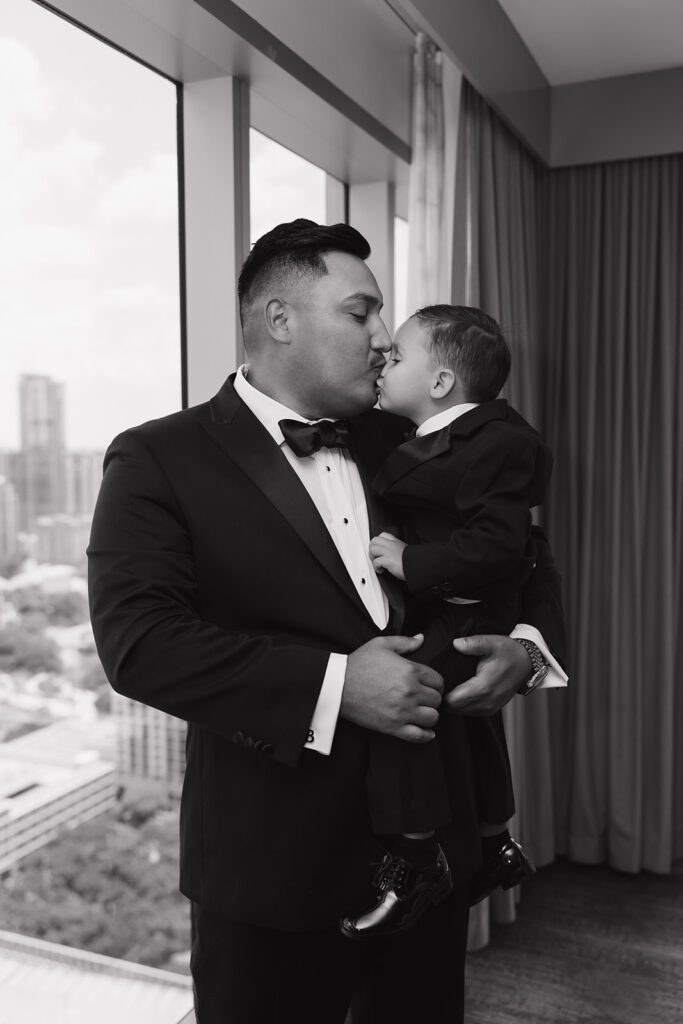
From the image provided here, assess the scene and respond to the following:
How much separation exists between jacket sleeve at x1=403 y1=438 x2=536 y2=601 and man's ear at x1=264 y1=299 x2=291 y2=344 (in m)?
0.36

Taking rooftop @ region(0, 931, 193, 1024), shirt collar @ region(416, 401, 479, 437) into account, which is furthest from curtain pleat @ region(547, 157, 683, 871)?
shirt collar @ region(416, 401, 479, 437)

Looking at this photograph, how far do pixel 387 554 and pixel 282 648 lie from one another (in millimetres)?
269

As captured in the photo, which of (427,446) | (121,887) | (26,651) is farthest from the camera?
(121,887)

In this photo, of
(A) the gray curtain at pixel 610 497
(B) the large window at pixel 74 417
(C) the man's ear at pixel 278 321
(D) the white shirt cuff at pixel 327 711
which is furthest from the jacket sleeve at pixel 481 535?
(A) the gray curtain at pixel 610 497

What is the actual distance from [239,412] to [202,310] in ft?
2.21

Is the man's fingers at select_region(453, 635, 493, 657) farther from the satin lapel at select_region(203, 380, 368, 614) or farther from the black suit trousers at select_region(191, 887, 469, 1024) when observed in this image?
the black suit trousers at select_region(191, 887, 469, 1024)

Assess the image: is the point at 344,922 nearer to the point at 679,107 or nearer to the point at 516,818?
the point at 516,818

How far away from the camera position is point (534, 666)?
1645 mm

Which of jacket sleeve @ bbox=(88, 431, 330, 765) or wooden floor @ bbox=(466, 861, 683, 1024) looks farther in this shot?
wooden floor @ bbox=(466, 861, 683, 1024)

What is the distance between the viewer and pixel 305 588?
4.70ft

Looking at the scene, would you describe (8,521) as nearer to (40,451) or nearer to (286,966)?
(40,451)

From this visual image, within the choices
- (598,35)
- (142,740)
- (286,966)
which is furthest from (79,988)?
(598,35)

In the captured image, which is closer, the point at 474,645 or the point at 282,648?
the point at 282,648

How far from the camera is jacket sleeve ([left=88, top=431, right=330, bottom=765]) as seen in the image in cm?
128
